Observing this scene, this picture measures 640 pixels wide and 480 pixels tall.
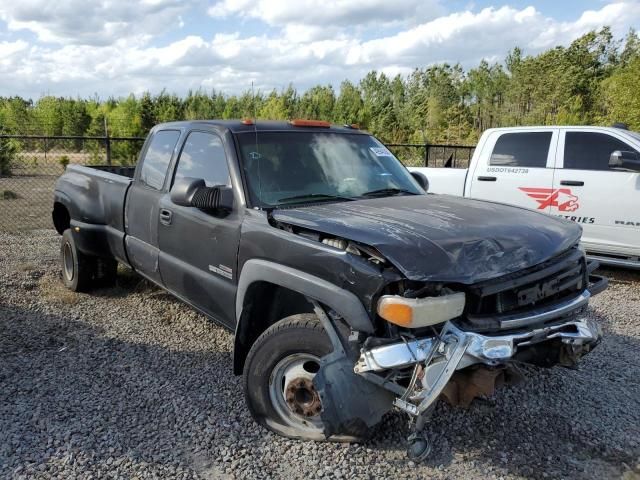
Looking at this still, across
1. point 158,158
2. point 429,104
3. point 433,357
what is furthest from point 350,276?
point 429,104

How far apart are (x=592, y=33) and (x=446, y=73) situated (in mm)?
9778

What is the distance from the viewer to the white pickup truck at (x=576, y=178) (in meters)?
6.51

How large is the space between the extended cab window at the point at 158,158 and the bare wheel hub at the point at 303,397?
228cm

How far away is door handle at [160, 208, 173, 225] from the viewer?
4125mm

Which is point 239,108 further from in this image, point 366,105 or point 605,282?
point 605,282

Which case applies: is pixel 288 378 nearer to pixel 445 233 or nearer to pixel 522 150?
pixel 445 233

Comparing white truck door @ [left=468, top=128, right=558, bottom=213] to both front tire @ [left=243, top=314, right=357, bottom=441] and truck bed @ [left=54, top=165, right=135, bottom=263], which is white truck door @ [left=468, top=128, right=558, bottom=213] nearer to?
truck bed @ [left=54, top=165, right=135, bottom=263]

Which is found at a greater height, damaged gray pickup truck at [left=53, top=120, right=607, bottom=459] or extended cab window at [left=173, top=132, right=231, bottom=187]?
extended cab window at [left=173, top=132, right=231, bottom=187]

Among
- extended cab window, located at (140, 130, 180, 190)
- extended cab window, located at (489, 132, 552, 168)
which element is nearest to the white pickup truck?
extended cab window, located at (489, 132, 552, 168)

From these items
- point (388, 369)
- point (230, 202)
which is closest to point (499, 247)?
point (388, 369)

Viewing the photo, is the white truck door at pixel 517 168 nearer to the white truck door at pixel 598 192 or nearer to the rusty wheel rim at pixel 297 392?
the white truck door at pixel 598 192

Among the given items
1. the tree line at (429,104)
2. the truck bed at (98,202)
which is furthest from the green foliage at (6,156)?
the truck bed at (98,202)

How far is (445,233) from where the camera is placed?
2.77 meters

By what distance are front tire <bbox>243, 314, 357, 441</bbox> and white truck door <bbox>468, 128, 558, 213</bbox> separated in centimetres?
527
